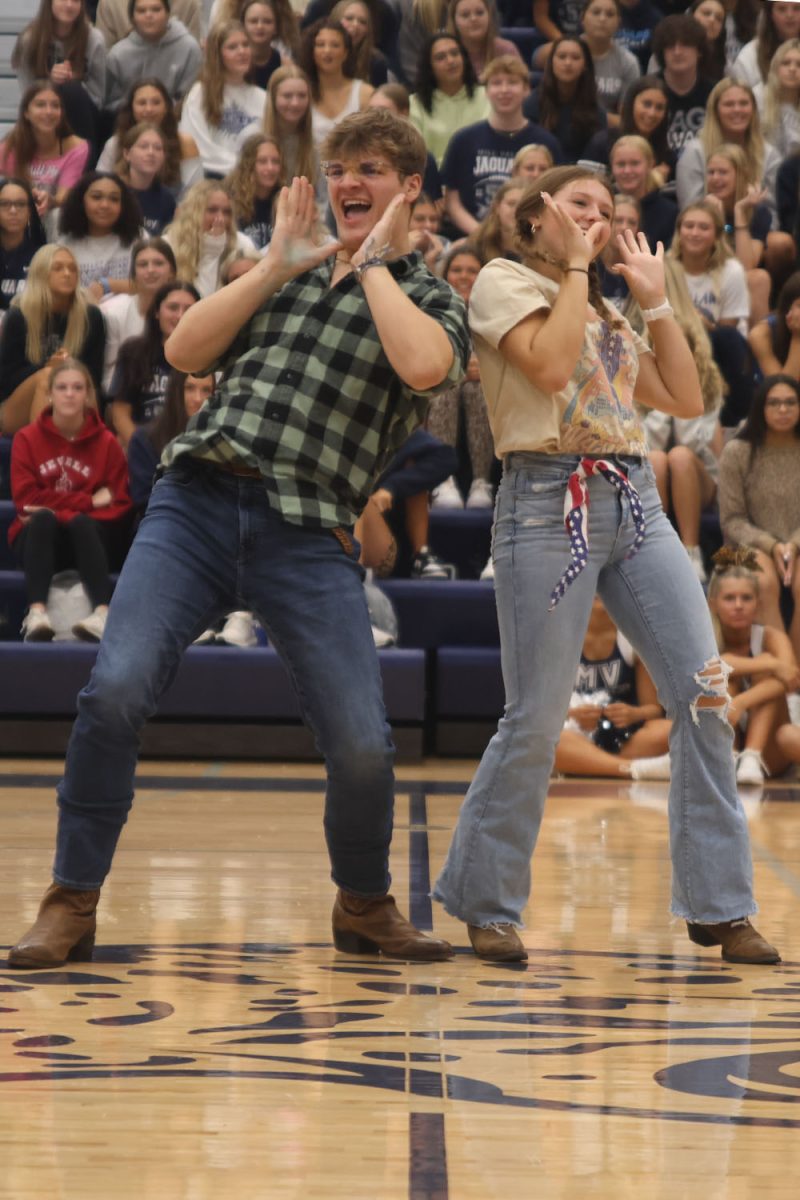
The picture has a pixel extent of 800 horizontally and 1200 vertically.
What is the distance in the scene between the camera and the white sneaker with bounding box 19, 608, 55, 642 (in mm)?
7621

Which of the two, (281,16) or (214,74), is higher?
(281,16)

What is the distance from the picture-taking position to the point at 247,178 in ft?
30.7

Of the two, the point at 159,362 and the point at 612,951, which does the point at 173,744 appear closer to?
the point at 159,362

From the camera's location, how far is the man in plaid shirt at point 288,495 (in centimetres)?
334

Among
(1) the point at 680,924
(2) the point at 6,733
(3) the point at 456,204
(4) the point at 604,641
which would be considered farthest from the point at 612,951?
(3) the point at 456,204

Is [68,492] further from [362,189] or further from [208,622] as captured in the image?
[362,189]

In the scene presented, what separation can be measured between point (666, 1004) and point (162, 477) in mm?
1320

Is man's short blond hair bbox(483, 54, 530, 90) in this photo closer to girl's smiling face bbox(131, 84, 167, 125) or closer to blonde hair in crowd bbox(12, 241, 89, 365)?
girl's smiling face bbox(131, 84, 167, 125)

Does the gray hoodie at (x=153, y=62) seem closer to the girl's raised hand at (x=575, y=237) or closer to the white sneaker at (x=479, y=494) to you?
the white sneaker at (x=479, y=494)

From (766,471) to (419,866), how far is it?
3.72 meters

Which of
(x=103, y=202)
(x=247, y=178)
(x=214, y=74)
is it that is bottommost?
(x=103, y=202)

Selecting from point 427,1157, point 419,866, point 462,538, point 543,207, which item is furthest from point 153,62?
point 427,1157

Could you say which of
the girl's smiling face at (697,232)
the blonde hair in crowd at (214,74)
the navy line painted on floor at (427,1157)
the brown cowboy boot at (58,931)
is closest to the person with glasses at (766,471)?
the girl's smiling face at (697,232)

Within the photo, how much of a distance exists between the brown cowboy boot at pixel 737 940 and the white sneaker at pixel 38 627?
4410 millimetres
